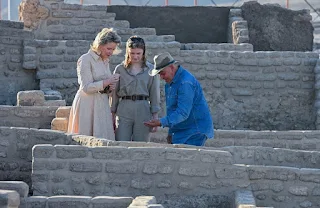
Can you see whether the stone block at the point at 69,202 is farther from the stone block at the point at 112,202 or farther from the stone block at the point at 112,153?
the stone block at the point at 112,153

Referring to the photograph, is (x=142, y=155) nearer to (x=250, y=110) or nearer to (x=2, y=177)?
(x=2, y=177)

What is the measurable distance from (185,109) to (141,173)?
823 millimetres

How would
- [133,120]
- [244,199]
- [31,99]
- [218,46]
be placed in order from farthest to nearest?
1. [218,46]
2. [31,99]
3. [133,120]
4. [244,199]

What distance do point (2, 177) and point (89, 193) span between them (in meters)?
1.47

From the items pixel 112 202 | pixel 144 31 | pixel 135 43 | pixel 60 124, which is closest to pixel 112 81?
pixel 135 43

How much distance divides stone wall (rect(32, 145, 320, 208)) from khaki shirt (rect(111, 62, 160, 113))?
1.20 metres

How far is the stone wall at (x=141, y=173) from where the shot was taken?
8.72 m

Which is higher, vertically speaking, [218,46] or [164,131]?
[218,46]

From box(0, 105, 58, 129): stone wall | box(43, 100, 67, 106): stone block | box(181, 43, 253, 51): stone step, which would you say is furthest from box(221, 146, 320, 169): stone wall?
box(181, 43, 253, 51): stone step

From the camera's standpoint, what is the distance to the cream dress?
9.72 metres

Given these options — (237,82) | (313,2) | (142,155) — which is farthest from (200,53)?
(313,2)

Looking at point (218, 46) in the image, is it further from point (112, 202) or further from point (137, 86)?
point (112, 202)

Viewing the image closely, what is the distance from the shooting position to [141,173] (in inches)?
344

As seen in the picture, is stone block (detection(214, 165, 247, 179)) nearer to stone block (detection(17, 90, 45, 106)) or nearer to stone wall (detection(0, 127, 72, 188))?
stone wall (detection(0, 127, 72, 188))
